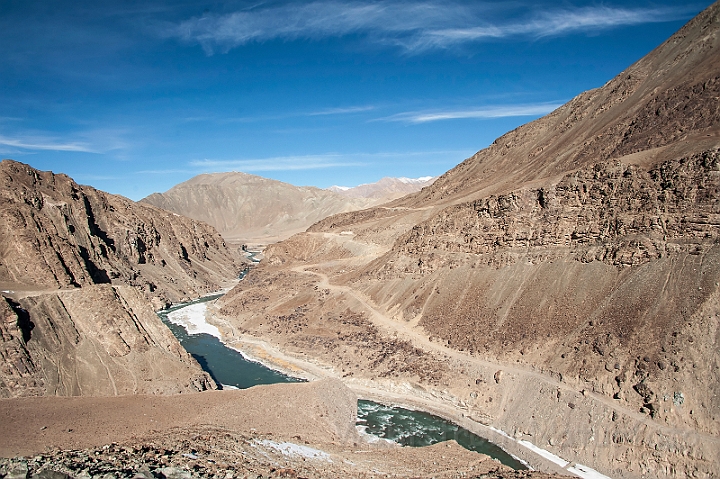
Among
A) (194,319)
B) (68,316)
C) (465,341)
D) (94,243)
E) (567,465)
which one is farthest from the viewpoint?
(94,243)

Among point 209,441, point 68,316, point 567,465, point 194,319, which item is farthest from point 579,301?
point 194,319

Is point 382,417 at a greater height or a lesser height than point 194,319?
lesser

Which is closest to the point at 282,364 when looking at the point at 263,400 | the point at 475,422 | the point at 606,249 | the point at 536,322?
the point at 263,400

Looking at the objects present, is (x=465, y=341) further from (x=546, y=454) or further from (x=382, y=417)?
(x=546, y=454)

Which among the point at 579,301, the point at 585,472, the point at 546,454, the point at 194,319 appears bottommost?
the point at 585,472

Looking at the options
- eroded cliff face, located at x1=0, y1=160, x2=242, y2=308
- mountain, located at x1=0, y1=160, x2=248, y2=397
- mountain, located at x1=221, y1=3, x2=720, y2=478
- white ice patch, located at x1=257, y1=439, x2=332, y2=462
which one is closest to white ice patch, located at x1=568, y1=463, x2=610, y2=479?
mountain, located at x1=221, y1=3, x2=720, y2=478

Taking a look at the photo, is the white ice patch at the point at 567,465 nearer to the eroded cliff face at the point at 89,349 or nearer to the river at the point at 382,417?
the river at the point at 382,417

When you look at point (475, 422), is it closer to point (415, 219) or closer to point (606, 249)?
point (606, 249)
